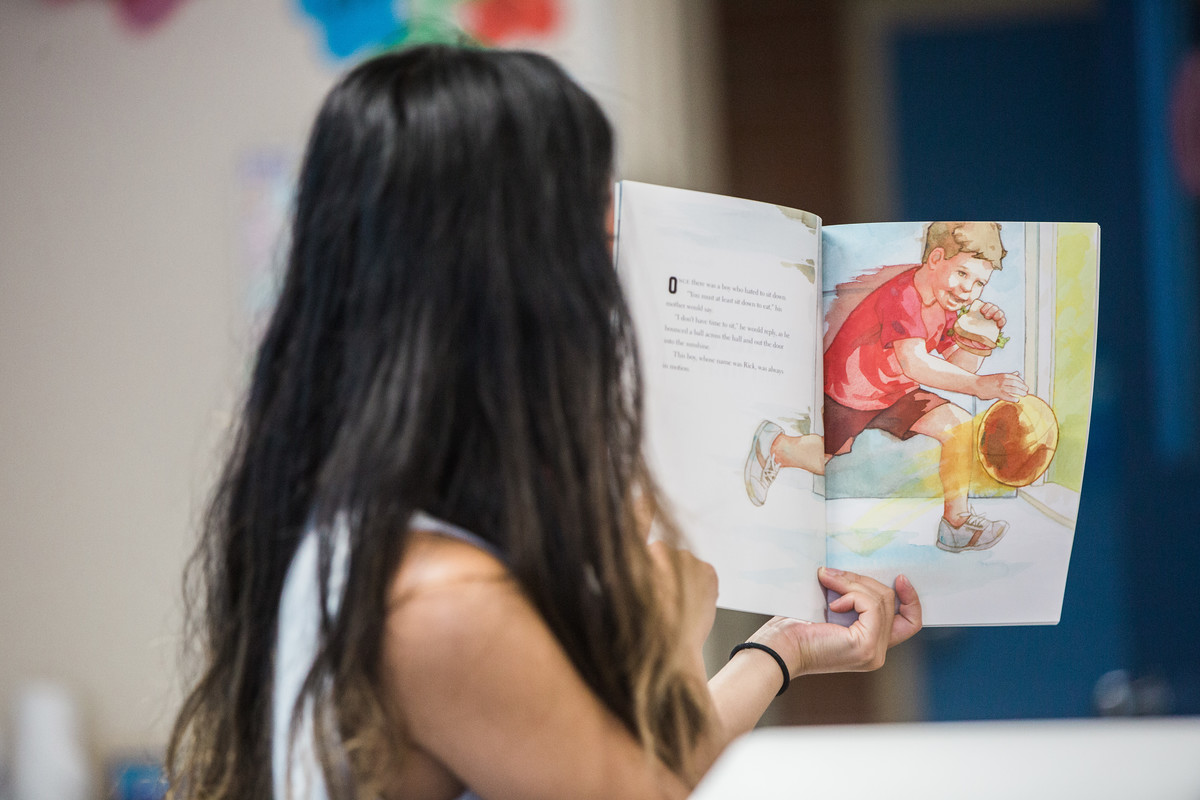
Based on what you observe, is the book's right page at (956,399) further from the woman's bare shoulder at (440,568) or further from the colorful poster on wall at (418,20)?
the colorful poster on wall at (418,20)

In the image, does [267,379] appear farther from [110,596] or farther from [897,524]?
[110,596]

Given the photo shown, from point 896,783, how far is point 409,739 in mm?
285

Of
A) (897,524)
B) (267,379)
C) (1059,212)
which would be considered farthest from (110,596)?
(1059,212)

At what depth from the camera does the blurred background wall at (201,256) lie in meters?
1.42

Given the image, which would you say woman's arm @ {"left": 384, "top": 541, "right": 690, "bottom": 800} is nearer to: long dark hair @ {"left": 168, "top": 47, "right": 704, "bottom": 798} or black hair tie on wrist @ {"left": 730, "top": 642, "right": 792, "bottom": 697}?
long dark hair @ {"left": 168, "top": 47, "right": 704, "bottom": 798}

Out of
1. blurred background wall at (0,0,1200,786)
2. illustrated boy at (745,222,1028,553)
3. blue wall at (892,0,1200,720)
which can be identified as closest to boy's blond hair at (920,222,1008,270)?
illustrated boy at (745,222,1028,553)

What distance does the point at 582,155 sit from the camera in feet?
1.82

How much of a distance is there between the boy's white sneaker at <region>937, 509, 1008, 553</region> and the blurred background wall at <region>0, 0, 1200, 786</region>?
0.84 meters

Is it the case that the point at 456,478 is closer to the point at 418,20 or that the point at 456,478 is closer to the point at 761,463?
the point at 761,463

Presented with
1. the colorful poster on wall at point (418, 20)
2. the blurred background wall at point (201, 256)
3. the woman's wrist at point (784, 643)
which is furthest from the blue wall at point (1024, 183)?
the woman's wrist at point (784, 643)

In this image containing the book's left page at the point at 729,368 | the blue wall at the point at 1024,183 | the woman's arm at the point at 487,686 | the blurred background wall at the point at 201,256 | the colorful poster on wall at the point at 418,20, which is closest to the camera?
the woman's arm at the point at 487,686

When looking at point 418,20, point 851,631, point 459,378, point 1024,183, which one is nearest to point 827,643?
point 851,631

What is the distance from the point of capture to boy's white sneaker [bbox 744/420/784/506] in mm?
673

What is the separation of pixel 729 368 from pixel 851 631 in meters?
0.20
